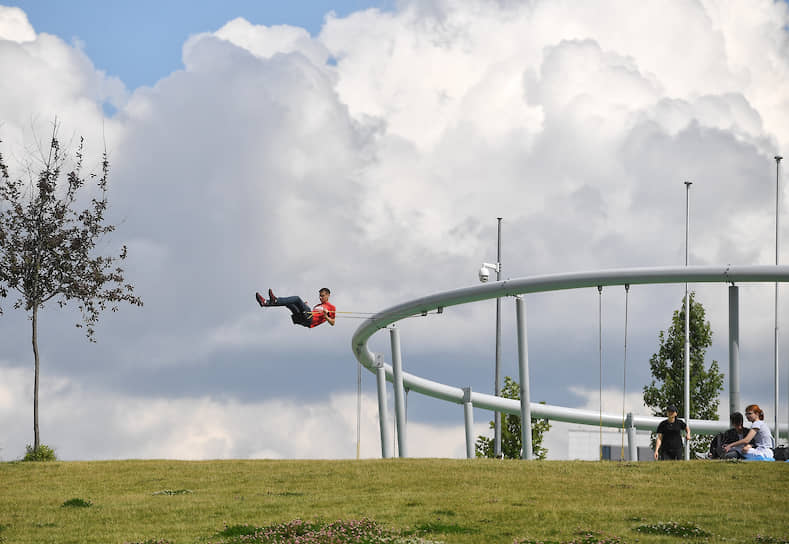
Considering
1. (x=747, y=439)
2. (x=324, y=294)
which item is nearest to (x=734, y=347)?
(x=747, y=439)

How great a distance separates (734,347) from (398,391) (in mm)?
14616

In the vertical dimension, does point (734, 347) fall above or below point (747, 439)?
above

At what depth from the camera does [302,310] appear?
1260 inches

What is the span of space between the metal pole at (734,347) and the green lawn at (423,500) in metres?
6.76

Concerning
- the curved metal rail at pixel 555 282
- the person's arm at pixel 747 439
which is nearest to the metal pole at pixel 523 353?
the curved metal rail at pixel 555 282

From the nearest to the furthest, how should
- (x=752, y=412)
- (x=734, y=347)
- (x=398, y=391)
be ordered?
1. (x=752, y=412)
2. (x=734, y=347)
3. (x=398, y=391)

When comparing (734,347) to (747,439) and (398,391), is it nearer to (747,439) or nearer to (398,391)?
(747,439)

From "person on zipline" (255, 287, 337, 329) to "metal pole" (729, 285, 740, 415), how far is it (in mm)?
11802

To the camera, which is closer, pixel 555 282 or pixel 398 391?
pixel 555 282

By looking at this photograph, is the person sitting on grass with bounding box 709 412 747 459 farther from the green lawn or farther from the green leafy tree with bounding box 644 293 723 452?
the green leafy tree with bounding box 644 293 723 452

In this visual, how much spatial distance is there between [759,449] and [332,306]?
488 inches

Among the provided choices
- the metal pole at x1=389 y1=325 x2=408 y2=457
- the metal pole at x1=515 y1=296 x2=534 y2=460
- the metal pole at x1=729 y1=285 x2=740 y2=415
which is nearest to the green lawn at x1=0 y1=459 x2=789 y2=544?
the metal pole at x1=729 y1=285 x2=740 y2=415

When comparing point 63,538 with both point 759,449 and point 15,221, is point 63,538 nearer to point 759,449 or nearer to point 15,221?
point 759,449

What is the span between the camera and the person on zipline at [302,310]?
103 ft
